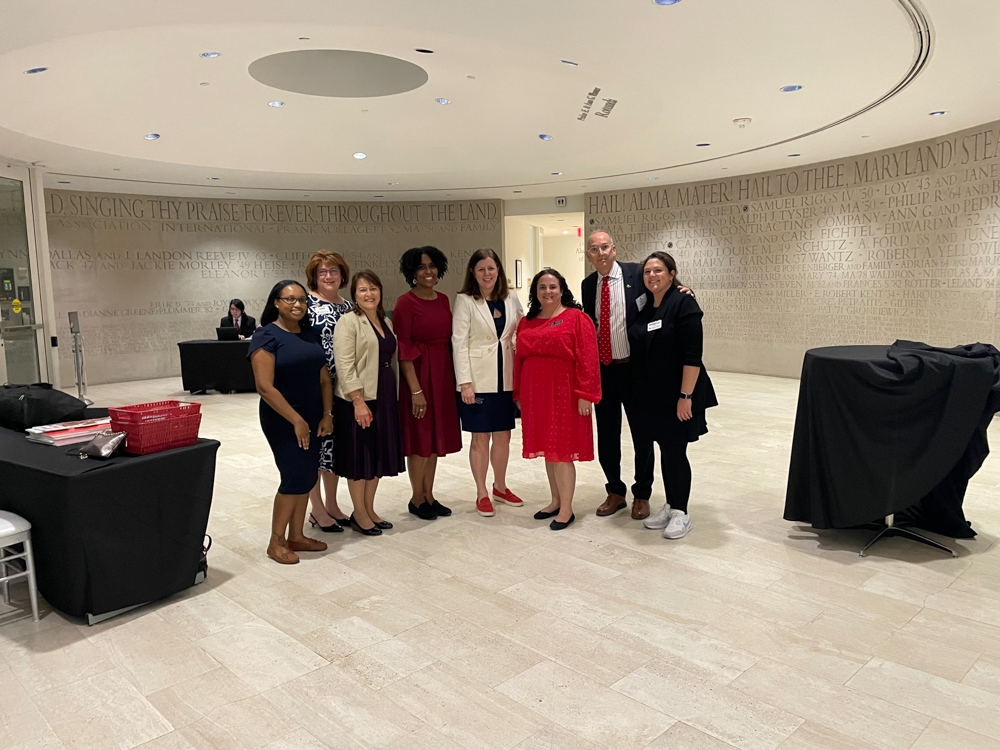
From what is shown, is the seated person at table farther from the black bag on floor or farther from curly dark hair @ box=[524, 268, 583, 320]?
curly dark hair @ box=[524, 268, 583, 320]

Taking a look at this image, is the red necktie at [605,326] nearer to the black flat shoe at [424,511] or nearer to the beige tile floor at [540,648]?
the beige tile floor at [540,648]

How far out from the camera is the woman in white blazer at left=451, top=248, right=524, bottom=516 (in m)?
4.31

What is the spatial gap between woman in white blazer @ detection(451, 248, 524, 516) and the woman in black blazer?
773 millimetres

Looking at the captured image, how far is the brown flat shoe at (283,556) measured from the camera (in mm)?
3807

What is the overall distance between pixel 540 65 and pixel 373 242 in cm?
913

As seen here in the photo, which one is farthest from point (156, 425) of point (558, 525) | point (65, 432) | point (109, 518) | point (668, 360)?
point (668, 360)

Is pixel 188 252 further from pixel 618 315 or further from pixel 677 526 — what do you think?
pixel 677 526

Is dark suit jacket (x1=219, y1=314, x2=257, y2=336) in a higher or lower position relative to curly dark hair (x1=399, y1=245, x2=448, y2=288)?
lower

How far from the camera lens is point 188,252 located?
12836mm

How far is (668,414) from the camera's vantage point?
13.2 feet

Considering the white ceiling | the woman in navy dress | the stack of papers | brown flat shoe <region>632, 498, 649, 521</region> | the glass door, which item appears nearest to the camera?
the stack of papers

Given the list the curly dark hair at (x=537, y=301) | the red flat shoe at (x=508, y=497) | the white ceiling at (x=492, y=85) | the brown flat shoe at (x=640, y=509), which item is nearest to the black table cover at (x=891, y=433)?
the brown flat shoe at (x=640, y=509)

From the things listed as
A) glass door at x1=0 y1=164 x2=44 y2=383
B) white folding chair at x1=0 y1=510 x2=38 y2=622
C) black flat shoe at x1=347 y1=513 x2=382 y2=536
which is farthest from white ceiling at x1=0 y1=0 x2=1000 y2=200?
black flat shoe at x1=347 y1=513 x2=382 y2=536

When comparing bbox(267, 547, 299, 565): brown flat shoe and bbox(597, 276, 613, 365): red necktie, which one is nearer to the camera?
bbox(267, 547, 299, 565): brown flat shoe
